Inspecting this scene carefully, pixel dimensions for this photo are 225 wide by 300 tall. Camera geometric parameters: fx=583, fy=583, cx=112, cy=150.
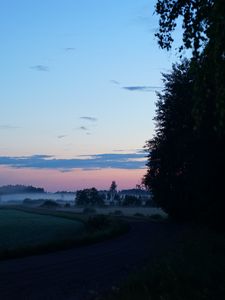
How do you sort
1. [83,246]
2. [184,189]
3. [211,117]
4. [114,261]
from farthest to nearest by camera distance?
[184,189], [211,117], [83,246], [114,261]

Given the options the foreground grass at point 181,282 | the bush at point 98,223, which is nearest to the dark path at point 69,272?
the foreground grass at point 181,282

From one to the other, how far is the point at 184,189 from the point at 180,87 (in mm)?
8005

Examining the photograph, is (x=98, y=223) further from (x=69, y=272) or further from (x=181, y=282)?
(x=181, y=282)

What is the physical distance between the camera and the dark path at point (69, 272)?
1481cm

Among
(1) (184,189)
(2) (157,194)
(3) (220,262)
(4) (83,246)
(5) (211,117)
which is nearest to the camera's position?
(3) (220,262)

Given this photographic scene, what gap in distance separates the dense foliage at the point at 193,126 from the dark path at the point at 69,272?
17.0 feet

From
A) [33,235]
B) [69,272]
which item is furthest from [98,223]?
[69,272]

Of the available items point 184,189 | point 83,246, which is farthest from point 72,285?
point 184,189

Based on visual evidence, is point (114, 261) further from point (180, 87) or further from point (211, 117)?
point (180, 87)

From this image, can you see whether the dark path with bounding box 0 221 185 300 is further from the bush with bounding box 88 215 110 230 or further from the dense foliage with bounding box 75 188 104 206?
the dense foliage with bounding box 75 188 104 206

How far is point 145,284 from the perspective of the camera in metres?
11.8

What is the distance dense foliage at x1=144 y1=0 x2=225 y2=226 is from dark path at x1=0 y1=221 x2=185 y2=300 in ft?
17.0

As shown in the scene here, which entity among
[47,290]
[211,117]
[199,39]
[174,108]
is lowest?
[47,290]

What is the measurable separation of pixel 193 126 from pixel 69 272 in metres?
11.4
